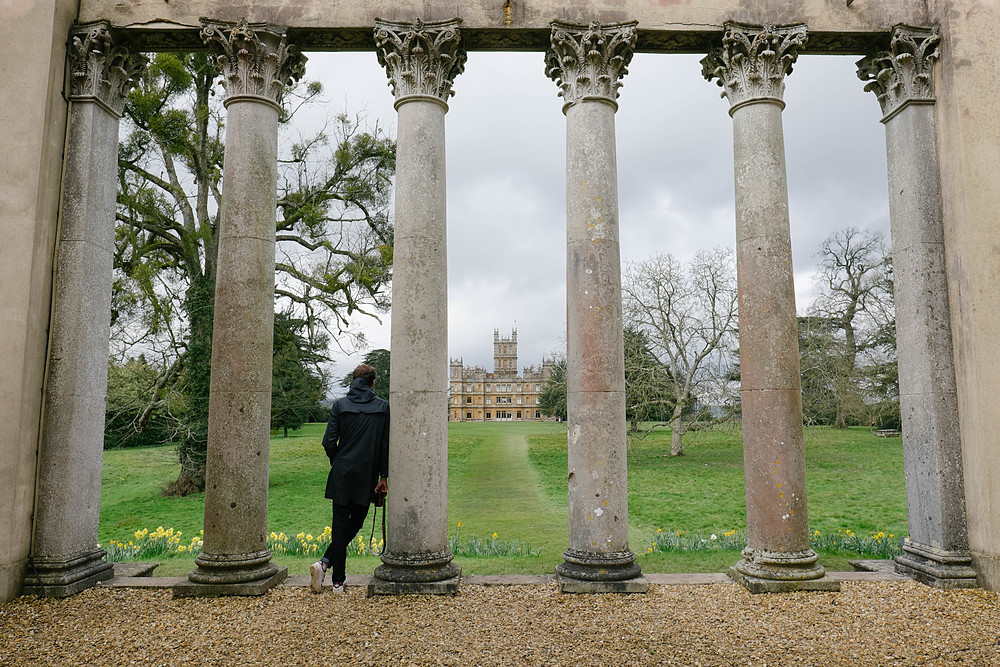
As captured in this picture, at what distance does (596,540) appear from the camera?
23.8 feet

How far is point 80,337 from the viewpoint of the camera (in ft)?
24.9

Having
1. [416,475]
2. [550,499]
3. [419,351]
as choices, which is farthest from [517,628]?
[550,499]

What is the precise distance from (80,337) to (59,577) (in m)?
2.94

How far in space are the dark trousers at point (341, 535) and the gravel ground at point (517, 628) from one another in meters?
0.37

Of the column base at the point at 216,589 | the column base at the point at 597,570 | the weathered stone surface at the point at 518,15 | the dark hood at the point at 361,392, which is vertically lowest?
the column base at the point at 216,589

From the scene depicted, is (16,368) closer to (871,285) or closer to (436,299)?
(436,299)

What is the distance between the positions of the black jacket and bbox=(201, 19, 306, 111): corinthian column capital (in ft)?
13.7

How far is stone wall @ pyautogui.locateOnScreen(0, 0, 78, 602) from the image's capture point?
23.1 ft

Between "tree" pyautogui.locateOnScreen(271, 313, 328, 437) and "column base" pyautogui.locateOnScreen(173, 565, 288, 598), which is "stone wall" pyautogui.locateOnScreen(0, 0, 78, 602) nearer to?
"column base" pyautogui.locateOnScreen(173, 565, 288, 598)

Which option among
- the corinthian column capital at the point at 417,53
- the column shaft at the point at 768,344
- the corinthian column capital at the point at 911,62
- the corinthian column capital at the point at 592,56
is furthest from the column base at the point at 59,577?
the corinthian column capital at the point at 911,62

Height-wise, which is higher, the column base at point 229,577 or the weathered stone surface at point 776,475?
the weathered stone surface at point 776,475

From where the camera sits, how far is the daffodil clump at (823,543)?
9.38 meters

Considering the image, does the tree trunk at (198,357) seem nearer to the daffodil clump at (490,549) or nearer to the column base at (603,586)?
the daffodil clump at (490,549)

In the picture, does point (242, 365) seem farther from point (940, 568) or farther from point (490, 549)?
point (940, 568)
